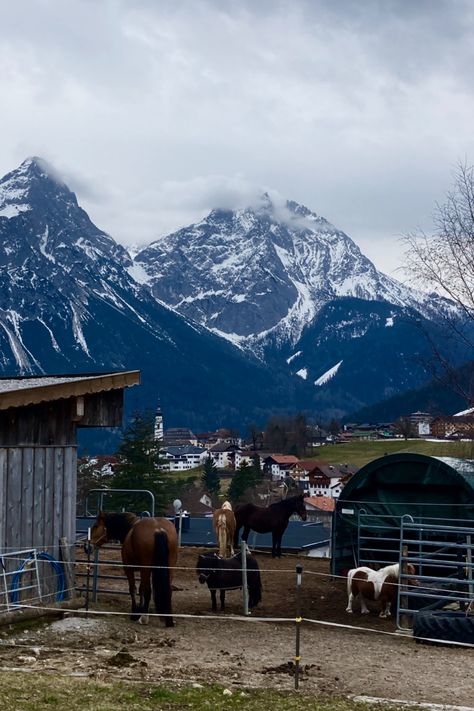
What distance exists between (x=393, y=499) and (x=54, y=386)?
8.41 metres

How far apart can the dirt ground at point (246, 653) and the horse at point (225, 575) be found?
29cm

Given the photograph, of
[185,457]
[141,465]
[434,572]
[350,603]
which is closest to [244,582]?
[350,603]

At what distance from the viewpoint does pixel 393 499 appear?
20219mm

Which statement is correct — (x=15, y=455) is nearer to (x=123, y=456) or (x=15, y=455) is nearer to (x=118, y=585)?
(x=118, y=585)

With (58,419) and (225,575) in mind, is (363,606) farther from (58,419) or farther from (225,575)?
(58,419)

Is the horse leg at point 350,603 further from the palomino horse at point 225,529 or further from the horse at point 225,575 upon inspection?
the palomino horse at point 225,529

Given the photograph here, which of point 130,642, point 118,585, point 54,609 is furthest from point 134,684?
point 118,585

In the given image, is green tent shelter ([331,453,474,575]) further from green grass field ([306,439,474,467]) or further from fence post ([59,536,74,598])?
green grass field ([306,439,474,467])

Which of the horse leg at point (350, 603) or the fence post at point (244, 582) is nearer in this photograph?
the fence post at point (244, 582)

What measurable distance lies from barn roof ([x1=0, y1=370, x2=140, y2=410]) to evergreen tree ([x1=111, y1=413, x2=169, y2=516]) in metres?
38.3

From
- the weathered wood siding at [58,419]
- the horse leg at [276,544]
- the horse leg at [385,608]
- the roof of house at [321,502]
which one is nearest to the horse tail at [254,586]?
the horse leg at [385,608]

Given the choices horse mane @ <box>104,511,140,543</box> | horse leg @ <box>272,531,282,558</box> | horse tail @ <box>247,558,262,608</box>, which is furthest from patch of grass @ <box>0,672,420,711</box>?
horse leg @ <box>272,531,282,558</box>

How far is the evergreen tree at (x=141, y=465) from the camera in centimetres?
5959

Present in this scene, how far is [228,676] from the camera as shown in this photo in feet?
35.4
